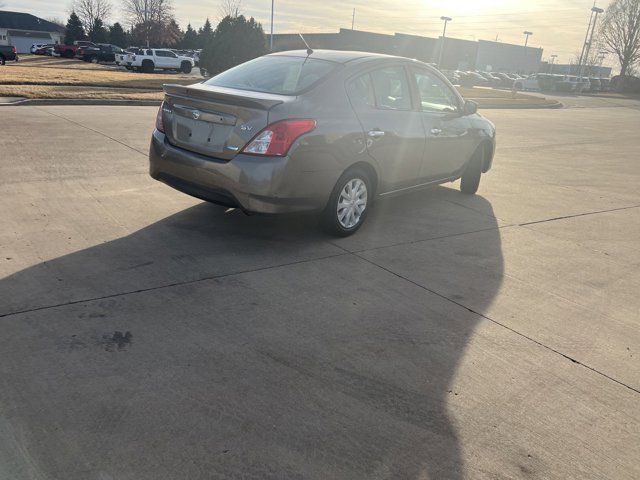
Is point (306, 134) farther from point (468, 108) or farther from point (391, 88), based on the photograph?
point (468, 108)

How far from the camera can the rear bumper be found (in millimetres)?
4664

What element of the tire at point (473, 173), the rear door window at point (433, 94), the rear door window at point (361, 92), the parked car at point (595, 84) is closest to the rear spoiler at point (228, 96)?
the rear door window at point (361, 92)

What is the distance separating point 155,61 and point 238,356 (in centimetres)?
4261

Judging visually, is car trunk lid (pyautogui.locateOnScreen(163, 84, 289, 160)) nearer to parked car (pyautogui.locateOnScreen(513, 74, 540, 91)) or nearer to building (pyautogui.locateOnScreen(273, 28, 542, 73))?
building (pyautogui.locateOnScreen(273, 28, 542, 73))

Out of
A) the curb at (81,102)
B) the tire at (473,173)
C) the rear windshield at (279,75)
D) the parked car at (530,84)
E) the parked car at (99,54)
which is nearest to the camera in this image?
the rear windshield at (279,75)

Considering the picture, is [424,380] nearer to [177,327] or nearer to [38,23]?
[177,327]

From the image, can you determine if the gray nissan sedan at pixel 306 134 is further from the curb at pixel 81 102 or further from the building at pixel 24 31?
the building at pixel 24 31

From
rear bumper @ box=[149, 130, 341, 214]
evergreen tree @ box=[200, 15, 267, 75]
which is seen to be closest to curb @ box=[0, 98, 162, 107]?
rear bumper @ box=[149, 130, 341, 214]

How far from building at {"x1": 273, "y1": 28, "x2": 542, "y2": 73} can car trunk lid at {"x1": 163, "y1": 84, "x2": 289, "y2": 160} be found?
43007 mm

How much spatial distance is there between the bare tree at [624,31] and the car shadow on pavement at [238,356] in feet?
254

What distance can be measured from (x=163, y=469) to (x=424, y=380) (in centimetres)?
154

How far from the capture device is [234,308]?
390 cm

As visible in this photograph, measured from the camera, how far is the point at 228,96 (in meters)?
4.75

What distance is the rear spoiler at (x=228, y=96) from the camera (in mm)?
4641
